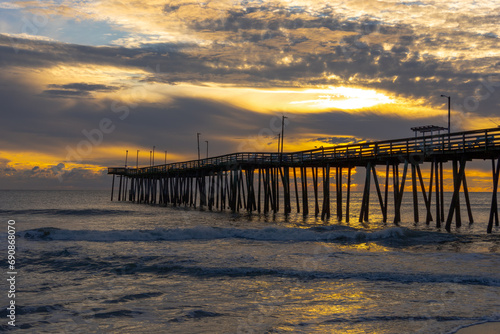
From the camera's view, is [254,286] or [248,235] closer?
[254,286]

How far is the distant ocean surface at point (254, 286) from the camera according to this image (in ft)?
29.7

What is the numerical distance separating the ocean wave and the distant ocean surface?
130 centimetres

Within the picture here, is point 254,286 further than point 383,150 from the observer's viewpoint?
No

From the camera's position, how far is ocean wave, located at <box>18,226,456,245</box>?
74.3ft

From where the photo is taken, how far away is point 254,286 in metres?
12.2

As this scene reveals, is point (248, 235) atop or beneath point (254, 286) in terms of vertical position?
beneath

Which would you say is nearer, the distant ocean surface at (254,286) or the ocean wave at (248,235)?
the distant ocean surface at (254,286)

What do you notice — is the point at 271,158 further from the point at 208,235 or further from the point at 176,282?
the point at 176,282

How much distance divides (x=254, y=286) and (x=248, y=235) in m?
12.1

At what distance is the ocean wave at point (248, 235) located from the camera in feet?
74.3

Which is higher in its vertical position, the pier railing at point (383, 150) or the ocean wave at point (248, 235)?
the pier railing at point (383, 150)

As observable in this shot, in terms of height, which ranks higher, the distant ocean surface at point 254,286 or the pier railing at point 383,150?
the pier railing at point 383,150

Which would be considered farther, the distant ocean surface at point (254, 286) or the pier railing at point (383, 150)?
the pier railing at point (383, 150)

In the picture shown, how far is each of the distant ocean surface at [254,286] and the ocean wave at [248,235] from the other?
130 cm
